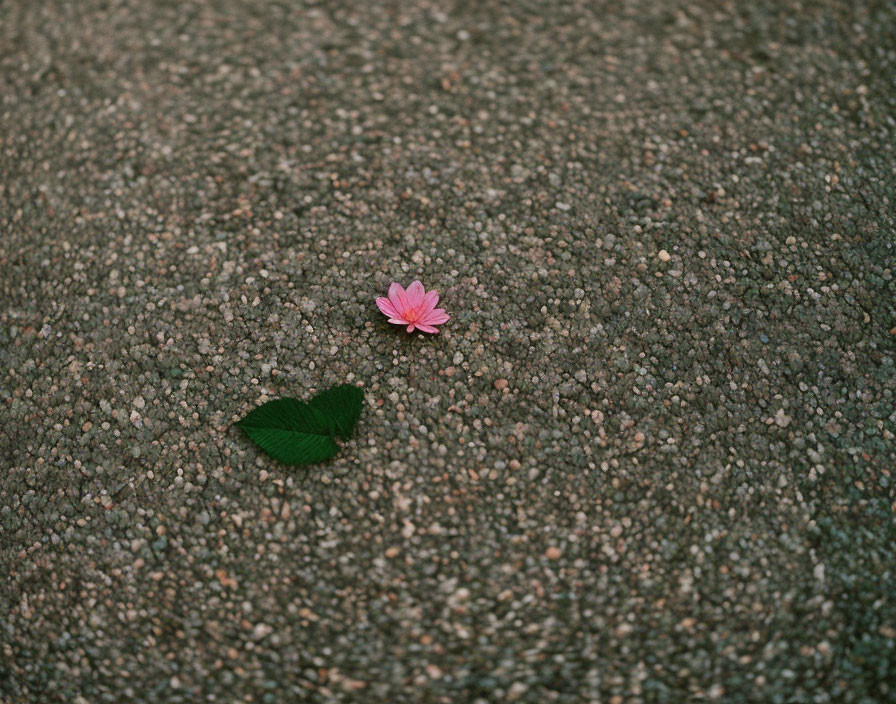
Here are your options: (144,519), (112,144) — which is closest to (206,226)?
(112,144)

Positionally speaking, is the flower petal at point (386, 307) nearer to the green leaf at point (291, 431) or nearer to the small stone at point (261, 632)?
the green leaf at point (291, 431)

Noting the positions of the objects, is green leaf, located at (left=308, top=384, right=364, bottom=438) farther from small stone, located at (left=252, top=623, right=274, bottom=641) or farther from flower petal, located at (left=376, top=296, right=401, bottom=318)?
small stone, located at (left=252, top=623, right=274, bottom=641)

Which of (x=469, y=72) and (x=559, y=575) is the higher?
(x=469, y=72)

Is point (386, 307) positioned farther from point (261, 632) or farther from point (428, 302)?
point (261, 632)

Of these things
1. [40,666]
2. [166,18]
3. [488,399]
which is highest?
[166,18]

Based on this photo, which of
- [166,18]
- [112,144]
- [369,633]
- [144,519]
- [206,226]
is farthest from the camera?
[166,18]

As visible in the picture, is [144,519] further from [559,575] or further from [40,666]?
[559,575]

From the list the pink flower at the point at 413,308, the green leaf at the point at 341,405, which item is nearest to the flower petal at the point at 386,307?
the pink flower at the point at 413,308

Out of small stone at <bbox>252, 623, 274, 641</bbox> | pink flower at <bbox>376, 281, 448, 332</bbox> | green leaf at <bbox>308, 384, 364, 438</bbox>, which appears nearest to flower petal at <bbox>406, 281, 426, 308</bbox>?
pink flower at <bbox>376, 281, 448, 332</bbox>
